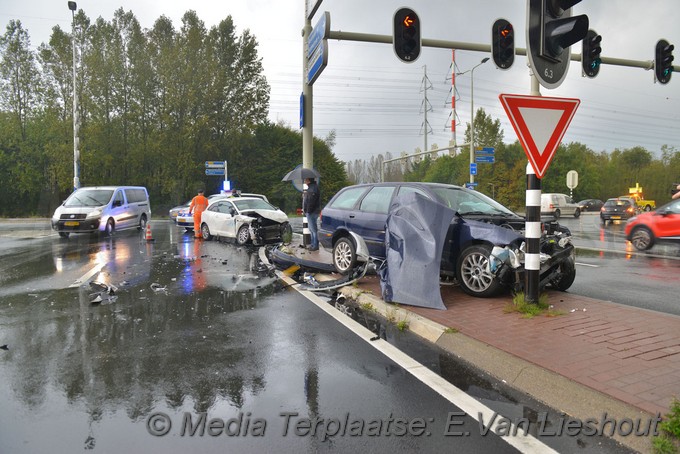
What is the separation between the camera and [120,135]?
137 feet

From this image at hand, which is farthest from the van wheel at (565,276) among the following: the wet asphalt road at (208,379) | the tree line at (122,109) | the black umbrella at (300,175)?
the tree line at (122,109)

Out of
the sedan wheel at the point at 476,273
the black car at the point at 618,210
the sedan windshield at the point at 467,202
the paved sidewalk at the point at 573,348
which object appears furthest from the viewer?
the black car at the point at 618,210

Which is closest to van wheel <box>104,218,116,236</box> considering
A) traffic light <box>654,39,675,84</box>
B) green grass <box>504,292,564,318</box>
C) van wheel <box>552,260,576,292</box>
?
van wheel <box>552,260,576,292</box>

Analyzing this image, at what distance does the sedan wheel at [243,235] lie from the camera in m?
14.7

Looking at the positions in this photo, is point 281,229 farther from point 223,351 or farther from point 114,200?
point 223,351

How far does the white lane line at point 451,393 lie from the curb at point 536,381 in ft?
1.57

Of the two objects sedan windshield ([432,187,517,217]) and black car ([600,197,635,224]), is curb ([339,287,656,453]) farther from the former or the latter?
black car ([600,197,635,224])

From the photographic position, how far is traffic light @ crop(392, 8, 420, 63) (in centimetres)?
1205

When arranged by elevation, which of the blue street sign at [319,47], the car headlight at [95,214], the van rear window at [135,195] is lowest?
the car headlight at [95,214]

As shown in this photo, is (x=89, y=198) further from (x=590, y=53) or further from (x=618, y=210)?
(x=618, y=210)

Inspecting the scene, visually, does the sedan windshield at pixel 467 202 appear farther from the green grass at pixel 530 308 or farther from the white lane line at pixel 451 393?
the white lane line at pixel 451 393

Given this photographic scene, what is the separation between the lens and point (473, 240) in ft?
22.1

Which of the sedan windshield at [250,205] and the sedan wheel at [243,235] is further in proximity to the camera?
Result: the sedan windshield at [250,205]

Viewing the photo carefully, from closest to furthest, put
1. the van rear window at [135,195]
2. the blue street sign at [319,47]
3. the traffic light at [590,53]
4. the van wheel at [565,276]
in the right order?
the van wheel at [565,276], the blue street sign at [319,47], the traffic light at [590,53], the van rear window at [135,195]
